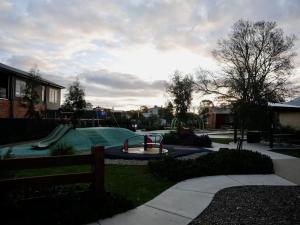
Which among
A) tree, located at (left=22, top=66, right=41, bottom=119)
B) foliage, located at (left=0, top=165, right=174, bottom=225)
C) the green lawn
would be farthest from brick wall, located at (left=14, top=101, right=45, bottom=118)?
foliage, located at (left=0, top=165, right=174, bottom=225)

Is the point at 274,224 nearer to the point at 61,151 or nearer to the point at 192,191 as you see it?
the point at 192,191

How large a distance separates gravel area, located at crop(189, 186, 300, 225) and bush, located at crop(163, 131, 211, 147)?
12.1 metres

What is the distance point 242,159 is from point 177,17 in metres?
7.94

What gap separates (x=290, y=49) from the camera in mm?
36000

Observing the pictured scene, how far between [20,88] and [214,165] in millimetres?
23708

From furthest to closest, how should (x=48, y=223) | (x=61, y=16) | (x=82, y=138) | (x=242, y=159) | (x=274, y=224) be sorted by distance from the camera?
(x=82, y=138), (x=61, y=16), (x=242, y=159), (x=274, y=224), (x=48, y=223)

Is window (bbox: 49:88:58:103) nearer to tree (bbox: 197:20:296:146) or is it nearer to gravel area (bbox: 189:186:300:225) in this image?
tree (bbox: 197:20:296:146)

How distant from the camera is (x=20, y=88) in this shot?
29.3 metres

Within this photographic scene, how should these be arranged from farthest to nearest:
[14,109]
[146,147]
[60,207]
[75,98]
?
[75,98] → [14,109] → [146,147] → [60,207]

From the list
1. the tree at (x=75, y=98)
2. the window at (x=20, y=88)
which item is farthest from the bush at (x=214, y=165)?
the tree at (x=75, y=98)

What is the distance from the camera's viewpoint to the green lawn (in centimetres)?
712

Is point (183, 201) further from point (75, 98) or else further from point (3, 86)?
point (75, 98)

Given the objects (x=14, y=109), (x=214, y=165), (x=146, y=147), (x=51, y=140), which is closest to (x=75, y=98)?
(x=14, y=109)

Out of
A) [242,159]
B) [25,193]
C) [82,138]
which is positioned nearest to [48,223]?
[25,193]
